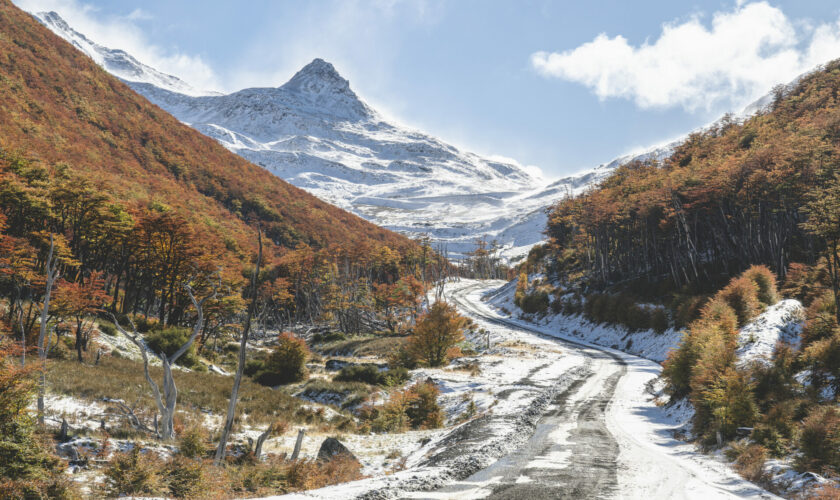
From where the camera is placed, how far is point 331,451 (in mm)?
12789

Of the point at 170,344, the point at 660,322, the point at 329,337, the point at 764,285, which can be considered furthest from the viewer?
the point at 329,337

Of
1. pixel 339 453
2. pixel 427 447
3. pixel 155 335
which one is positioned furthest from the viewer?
pixel 155 335

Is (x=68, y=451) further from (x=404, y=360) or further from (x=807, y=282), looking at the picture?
(x=807, y=282)

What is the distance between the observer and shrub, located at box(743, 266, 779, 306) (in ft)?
79.0

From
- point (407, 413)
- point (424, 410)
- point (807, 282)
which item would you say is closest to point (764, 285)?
point (807, 282)

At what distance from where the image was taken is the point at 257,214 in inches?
3875

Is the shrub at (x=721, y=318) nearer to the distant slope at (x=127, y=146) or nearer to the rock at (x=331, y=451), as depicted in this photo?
the rock at (x=331, y=451)

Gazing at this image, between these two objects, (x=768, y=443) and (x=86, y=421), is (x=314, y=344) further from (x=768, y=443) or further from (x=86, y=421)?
(x=768, y=443)

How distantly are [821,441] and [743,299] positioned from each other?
665 inches

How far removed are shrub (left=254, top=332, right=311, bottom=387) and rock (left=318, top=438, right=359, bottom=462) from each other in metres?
19.7

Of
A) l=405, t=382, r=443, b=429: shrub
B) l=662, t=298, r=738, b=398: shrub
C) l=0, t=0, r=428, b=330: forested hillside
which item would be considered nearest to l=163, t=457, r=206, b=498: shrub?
l=0, t=0, r=428, b=330: forested hillside

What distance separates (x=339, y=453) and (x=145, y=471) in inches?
230

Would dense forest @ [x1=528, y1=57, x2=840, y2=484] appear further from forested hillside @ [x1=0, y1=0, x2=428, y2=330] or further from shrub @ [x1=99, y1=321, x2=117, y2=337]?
shrub @ [x1=99, y1=321, x2=117, y2=337]

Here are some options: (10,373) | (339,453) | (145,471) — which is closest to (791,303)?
(339,453)
